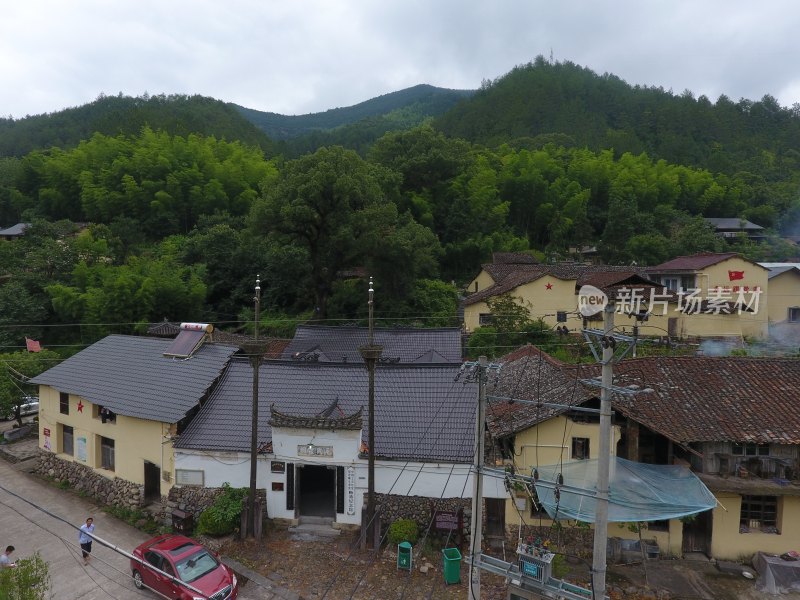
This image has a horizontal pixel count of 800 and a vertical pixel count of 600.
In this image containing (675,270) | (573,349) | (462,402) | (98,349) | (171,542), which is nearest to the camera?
(171,542)

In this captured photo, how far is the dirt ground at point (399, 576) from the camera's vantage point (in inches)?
403

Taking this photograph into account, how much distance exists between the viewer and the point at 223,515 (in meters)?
12.1

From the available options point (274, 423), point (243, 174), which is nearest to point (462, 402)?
point (274, 423)

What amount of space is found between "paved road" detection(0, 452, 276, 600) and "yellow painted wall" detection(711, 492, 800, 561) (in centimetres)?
1003

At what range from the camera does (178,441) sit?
1311cm

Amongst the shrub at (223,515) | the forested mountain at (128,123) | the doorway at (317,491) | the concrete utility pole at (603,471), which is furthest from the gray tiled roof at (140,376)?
the forested mountain at (128,123)

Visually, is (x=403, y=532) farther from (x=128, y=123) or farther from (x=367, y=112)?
(x=367, y=112)

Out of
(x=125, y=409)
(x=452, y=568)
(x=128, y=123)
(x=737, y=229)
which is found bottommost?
(x=452, y=568)

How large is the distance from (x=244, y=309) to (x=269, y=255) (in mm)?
3723

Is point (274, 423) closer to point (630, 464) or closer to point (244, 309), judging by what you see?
point (630, 464)

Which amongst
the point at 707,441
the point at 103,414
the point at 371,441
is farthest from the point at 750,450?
the point at 103,414

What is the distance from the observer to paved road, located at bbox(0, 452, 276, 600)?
425 inches

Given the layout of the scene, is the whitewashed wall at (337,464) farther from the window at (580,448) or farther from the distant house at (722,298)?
the distant house at (722,298)

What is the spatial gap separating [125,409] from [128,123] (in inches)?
2141
